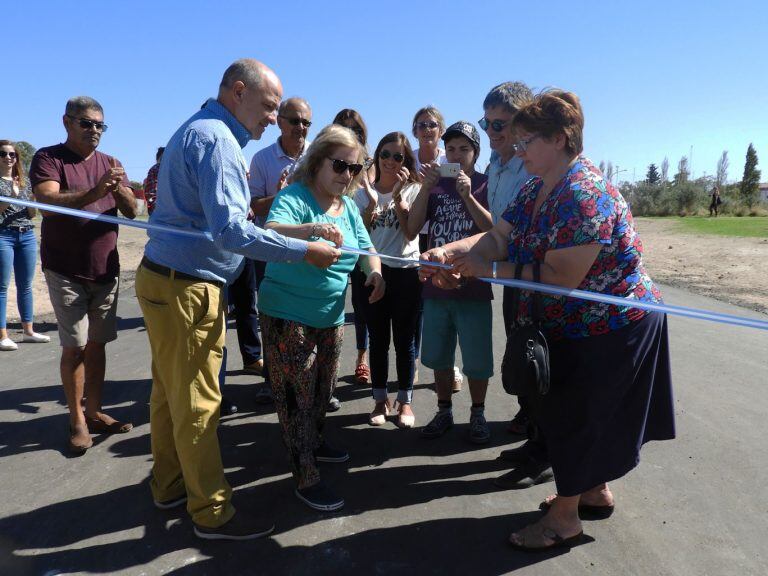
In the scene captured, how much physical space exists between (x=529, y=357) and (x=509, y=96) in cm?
184

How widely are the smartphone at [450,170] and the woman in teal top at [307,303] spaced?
73cm

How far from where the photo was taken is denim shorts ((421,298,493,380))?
371 cm

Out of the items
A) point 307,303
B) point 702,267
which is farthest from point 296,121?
point 702,267

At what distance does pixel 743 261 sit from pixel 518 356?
45.5ft

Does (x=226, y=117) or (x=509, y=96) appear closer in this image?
(x=226, y=117)

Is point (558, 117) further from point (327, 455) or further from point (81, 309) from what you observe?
point (81, 309)

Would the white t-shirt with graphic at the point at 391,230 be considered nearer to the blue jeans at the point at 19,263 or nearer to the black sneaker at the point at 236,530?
the black sneaker at the point at 236,530

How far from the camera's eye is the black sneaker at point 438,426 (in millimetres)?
3852

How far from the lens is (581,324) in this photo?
2.49 meters

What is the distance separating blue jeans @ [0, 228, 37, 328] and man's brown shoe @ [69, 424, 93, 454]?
9.62 feet

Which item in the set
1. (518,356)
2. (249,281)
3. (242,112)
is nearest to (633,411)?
(518,356)

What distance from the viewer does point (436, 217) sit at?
12.9 feet

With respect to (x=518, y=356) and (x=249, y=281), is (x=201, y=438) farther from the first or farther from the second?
(x=249, y=281)

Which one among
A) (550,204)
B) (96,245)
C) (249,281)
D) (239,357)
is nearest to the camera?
Result: (550,204)
